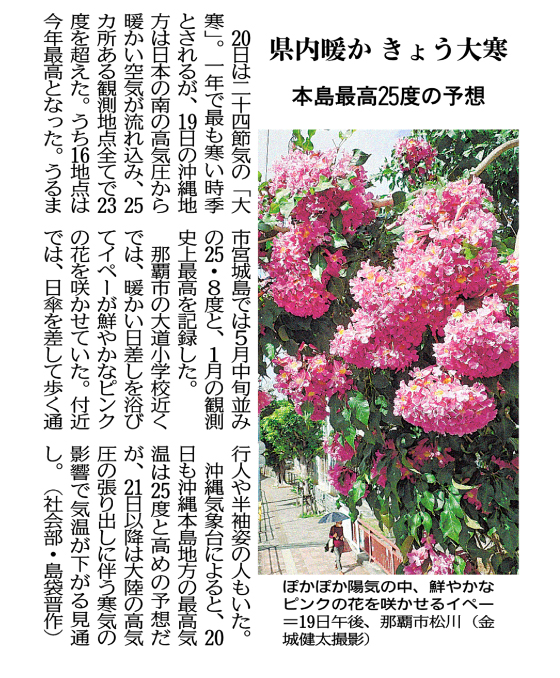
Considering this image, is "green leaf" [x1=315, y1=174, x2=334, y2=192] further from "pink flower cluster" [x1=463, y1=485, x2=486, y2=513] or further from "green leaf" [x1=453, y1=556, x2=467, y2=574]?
"green leaf" [x1=453, y1=556, x2=467, y2=574]

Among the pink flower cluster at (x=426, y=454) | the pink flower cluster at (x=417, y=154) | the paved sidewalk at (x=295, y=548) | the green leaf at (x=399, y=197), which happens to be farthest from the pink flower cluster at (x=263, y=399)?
the paved sidewalk at (x=295, y=548)

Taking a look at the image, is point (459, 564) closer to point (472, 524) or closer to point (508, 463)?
point (472, 524)

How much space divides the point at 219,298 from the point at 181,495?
1.73 ft

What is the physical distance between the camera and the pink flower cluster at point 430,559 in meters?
1.56

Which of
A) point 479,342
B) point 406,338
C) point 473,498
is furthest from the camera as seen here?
point 473,498

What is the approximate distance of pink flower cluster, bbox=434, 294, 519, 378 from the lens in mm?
1128

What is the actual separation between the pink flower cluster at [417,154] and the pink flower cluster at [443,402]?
131 centimetres

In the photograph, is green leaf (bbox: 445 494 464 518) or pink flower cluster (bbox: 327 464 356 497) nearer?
green leaf (bbox: 445 494 464 518)

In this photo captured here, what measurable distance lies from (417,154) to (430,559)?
1.64 m

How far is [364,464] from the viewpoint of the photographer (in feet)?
5.14

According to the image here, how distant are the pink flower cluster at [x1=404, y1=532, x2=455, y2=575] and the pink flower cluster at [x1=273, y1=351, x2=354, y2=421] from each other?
51 centimetres

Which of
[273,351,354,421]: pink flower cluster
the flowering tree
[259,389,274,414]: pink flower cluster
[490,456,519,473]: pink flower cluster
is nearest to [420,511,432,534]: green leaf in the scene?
the flowering tree

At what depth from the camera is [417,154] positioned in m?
2.26

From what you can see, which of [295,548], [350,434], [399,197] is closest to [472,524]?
[350,434]
